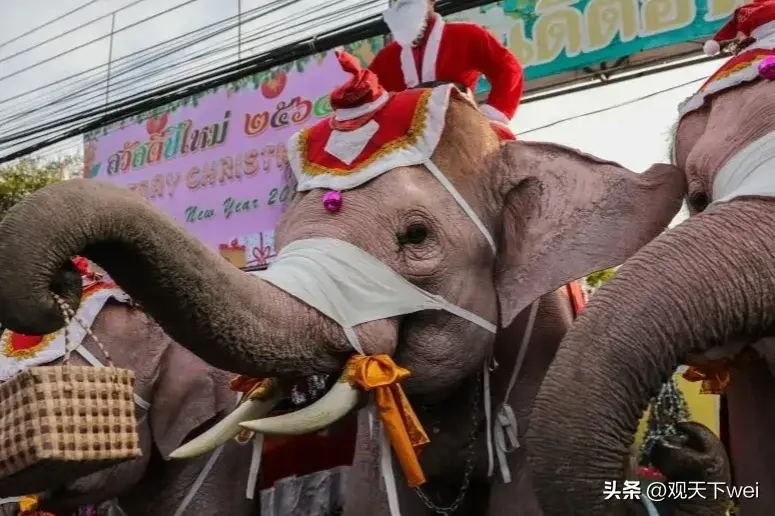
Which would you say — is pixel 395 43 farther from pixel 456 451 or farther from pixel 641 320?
pixel 641 320

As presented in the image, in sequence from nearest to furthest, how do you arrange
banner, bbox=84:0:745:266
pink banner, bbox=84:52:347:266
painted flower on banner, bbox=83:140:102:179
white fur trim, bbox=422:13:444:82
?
white fur trim, bbox=422:13:444:82 < banner, bbox=84:0:745:266 < pink banner, bbox=84:52:347:266 < painted flower on banner, bbox=83:140:102:179

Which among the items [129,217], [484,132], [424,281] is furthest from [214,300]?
[484,132]

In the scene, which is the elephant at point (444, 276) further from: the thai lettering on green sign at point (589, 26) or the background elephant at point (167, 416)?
the thai lettering on green sign at point (589, 26)

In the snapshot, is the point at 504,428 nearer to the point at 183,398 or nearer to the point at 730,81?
the point at 730,81

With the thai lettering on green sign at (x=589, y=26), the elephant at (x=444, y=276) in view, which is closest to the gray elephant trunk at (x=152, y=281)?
the elephant at (x=444, y=276)

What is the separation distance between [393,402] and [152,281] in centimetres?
66

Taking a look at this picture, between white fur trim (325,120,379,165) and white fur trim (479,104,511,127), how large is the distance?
48 centimetres

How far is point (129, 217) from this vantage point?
1.57 metres

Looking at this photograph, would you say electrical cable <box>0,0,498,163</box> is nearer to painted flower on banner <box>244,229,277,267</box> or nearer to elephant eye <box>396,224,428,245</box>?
painted flower on banner <box>244,229,277,267</box>

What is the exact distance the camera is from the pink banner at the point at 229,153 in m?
5.63

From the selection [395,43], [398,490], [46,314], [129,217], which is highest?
[395,43]

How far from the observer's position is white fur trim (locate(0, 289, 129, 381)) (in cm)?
298

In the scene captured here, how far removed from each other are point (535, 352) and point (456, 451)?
13.6 inches

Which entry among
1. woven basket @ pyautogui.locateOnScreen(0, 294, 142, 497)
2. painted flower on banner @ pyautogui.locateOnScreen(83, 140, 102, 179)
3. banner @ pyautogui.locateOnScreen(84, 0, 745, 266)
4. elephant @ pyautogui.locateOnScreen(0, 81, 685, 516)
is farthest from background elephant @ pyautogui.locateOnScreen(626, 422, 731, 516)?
painted flower on banner @ pyautogui.locateOnScreen(83, 140, 102, 179)
